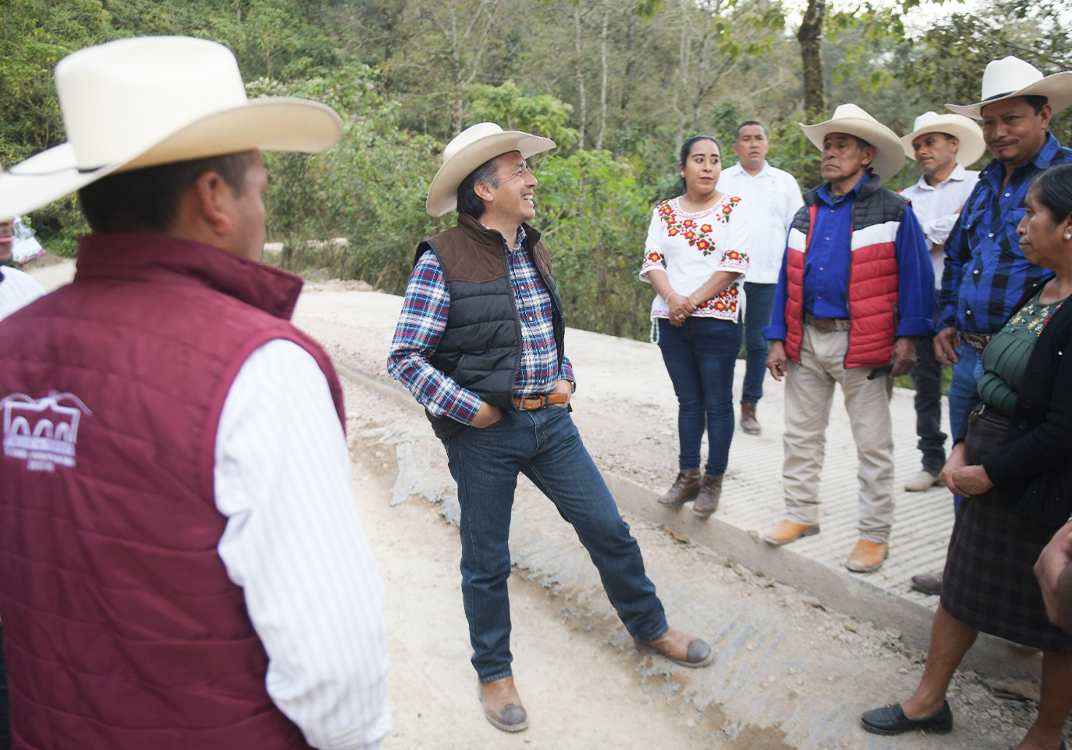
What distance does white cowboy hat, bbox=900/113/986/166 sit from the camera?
5293 millimetres

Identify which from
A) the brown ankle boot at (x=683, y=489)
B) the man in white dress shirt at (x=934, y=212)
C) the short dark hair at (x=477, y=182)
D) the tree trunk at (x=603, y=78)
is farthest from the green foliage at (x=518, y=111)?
the short dark hair at (x=477, y=182)

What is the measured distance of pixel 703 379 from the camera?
4.58 meters

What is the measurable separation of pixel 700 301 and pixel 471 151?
1.76 meters

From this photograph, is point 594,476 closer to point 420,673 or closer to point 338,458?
point 420,673

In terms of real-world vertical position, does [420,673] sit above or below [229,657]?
below

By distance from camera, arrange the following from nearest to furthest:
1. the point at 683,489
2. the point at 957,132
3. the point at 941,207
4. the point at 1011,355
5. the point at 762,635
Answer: the point at 1011,355 → the point at 762,635 → the point at 683,489 → the point at 941,207 → the point at 957,132

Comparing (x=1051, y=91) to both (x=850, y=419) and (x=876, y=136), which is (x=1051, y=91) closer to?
(x=876, y=136)

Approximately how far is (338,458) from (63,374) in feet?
1.56

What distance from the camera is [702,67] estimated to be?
79.0 feet

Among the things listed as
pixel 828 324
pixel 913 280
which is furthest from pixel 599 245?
pixel 913 280

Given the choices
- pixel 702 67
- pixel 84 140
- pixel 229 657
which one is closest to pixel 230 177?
pixel 84 140

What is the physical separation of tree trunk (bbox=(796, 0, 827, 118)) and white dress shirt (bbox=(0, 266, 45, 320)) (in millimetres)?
8690

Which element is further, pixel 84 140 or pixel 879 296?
→ pixel 879 296

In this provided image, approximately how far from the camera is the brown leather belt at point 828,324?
4.00 meters
